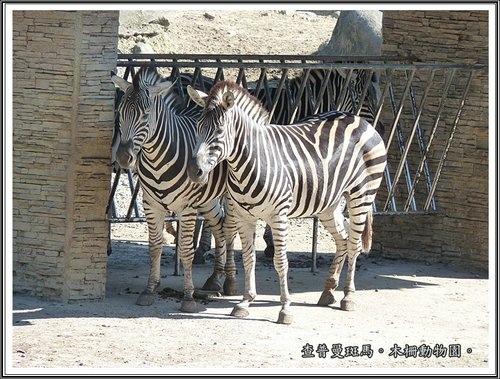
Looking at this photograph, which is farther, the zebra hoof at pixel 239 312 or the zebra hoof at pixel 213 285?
the zebra hoof at pixel 213 285

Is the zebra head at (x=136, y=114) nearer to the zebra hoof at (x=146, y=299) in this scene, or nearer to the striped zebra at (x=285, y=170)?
the striped zebra at (x=285, y=170)

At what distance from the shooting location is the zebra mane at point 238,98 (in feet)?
32.6

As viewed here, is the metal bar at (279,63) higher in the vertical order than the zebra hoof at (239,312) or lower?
higher

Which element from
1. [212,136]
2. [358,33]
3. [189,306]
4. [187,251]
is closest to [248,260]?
[187,251]

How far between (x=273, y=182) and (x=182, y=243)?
112 cm

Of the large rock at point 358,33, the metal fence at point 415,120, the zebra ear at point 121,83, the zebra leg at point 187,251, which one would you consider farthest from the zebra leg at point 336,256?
the large rock at point 358,33

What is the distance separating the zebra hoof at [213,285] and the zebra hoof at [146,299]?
2.67 feet

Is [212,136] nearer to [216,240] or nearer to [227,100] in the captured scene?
[227,100]

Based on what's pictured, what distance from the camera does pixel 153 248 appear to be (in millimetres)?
10828

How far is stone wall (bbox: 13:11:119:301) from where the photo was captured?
1049 cm

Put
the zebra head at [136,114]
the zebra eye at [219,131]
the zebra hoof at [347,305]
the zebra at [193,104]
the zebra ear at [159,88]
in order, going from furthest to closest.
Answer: the zebra at [193,104] < the zebra hoof at [347,305] < the zebra ear at [159,88] < the zebra head at [136,114] < the zebra eye at [219,131]

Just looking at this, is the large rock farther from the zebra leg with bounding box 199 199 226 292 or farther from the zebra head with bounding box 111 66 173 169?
the zebra head with bounding box 111 66 173 169

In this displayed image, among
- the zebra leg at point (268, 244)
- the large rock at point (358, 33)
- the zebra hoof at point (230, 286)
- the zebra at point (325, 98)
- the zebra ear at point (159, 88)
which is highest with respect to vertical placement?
the large rock at point (358, 33)

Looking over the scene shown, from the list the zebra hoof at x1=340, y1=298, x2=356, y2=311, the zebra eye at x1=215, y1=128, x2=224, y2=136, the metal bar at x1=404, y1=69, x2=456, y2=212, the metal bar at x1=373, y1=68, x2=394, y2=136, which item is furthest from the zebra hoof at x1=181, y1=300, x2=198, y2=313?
the metal bar at x1=404, y1=69, x2=456, y2=212
